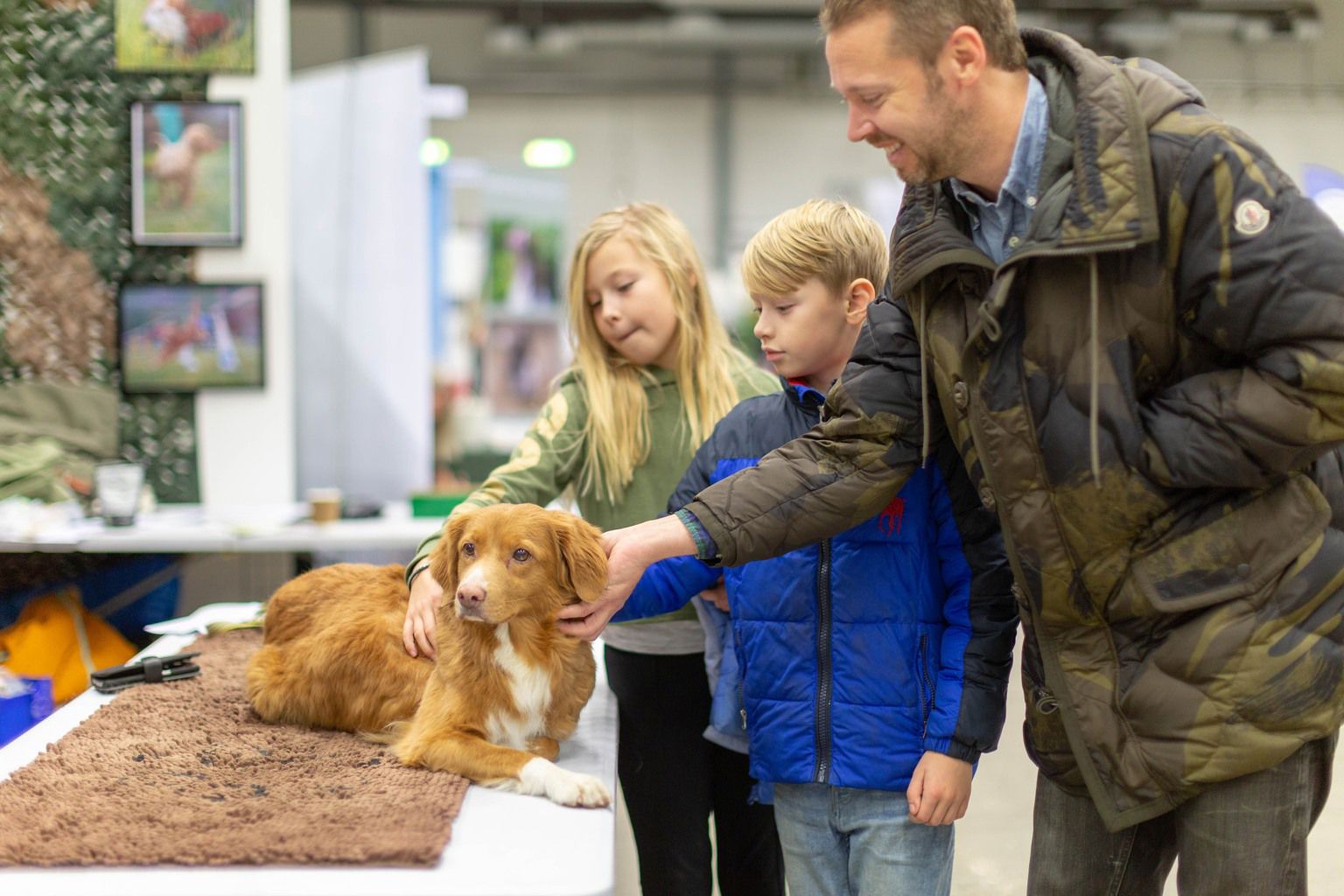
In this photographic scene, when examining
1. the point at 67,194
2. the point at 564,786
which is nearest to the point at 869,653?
the point at 564,786

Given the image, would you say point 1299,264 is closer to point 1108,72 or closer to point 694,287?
point 1108,72

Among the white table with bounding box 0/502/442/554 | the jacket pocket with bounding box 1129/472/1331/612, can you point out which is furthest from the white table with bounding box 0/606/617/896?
the white table with bounding box 0/502/442/554

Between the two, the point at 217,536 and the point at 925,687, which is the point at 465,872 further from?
the point at 217,536

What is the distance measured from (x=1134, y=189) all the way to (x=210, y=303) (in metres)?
4.54

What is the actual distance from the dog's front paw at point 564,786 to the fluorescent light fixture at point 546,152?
8589mm

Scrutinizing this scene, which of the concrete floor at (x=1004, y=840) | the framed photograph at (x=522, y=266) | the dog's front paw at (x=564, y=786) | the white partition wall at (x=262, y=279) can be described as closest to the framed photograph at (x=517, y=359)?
the framed photograph at (x=522, y=266)

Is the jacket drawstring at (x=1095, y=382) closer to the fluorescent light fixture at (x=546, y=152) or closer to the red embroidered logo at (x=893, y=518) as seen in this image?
the red embroidered logo at (x=893, y=518)

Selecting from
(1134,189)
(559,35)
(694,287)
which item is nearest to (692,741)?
(694,287)

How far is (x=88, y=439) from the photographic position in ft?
16.0

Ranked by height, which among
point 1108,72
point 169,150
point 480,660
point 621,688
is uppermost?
point 169,150

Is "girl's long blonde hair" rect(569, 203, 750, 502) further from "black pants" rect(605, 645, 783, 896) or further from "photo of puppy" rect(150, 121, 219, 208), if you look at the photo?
"photo of puppy" rect(150, 121, 219, 208)

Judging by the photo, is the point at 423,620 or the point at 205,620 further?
the point at 205,620

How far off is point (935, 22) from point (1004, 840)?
263 cm

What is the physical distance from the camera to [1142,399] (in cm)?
142
